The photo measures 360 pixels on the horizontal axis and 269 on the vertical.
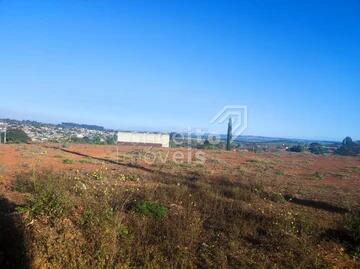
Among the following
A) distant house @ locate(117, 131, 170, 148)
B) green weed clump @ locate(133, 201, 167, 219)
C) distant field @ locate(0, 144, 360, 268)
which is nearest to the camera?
distant field @ locate(0, 144, 360, 268)

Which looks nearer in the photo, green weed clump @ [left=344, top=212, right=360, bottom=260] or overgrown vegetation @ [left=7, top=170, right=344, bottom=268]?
overgrown vegetation @ [left=7, top=170, right=344, bottom=268]

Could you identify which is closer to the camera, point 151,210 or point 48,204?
point 48,204

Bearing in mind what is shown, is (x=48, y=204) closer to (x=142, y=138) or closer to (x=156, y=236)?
(x=156, y=236)

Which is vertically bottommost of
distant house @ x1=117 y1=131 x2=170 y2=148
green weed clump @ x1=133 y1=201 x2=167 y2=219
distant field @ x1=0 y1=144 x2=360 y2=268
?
distant field @ x1=0 y1=144 x2=360 y2=268

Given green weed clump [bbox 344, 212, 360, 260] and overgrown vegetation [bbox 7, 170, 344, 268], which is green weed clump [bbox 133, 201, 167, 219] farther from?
green weed clump [bbox 344, 212, 360, 260]

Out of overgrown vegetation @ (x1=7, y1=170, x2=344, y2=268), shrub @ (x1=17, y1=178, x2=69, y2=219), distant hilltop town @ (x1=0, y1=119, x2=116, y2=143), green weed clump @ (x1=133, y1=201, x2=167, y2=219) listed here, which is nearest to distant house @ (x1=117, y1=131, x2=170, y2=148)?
distant hilltop town @ (x1=0, y1=119, x2=116, y2=143)

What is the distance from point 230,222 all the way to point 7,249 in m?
4.13

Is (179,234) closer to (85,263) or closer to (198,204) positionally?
(85,263)

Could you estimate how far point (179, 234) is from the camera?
655cm

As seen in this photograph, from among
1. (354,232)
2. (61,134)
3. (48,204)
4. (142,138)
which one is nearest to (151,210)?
(48,204)

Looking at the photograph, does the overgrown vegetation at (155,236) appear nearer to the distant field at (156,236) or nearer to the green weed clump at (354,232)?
the distant field at (156,236)

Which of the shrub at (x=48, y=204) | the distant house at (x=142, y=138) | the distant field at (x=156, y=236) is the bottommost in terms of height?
the distant field at (x=156, y=236)

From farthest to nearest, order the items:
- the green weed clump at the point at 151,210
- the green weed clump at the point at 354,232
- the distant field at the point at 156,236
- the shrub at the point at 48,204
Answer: the green weed clump at the point at 151,210
the green weed clump at the point at 354,232
the shrub at the point at 48,204
the distant field at the point at 156,236

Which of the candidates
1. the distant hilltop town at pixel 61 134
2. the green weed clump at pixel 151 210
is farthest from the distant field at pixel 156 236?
the distant hilltop town at pixel 61 134
